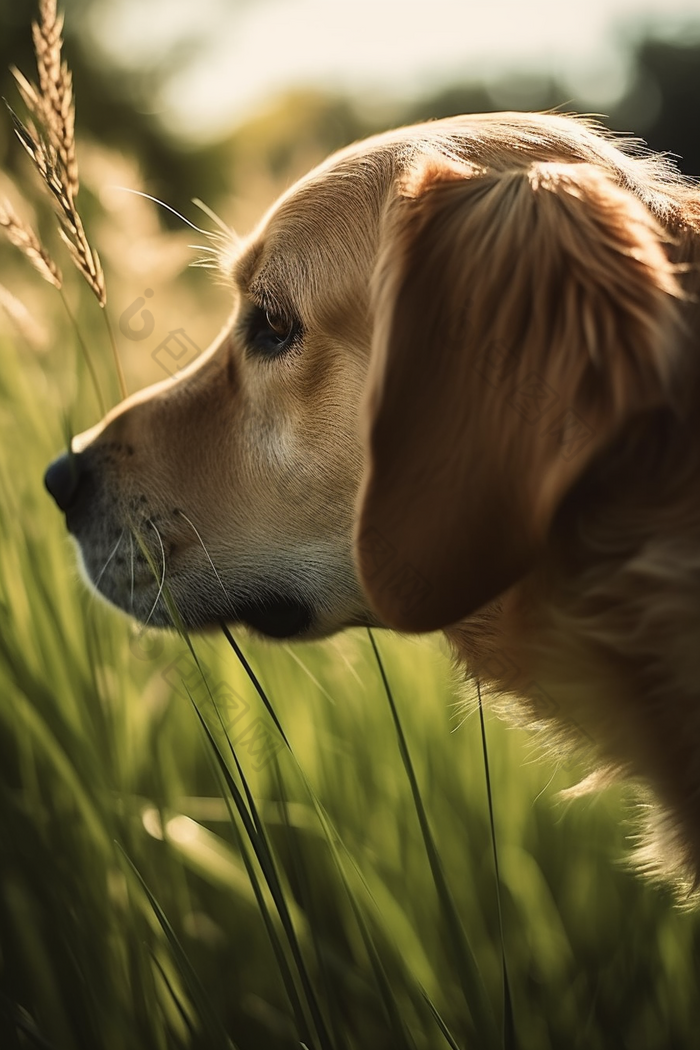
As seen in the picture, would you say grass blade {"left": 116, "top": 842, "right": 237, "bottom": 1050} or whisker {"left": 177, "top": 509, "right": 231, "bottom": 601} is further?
whisker {"left": 177, "top": 509, "right": 231, "bottom": 601}

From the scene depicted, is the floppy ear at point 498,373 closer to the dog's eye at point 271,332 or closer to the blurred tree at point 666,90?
the dog's eye at point 271,332

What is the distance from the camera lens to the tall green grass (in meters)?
1.23

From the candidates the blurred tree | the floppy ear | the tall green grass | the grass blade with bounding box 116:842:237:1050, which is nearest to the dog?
the floppy ear

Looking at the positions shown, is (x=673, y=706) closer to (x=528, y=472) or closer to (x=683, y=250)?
(x=528, y=472)

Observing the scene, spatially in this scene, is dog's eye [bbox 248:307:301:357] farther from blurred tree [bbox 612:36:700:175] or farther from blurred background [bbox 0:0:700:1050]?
blurred tree [bbox 612:36:700:175]

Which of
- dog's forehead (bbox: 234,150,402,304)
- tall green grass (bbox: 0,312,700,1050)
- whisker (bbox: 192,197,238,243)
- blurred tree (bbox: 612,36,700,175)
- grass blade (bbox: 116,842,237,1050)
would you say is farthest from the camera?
blurred tree (bbox: 612,36,700,175)

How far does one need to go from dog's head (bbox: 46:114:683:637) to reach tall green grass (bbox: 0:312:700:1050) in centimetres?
16

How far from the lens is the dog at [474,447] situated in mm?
1181

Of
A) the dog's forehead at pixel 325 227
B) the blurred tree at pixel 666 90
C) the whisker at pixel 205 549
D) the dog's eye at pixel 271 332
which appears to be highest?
the dog's forehead at pixel 325 227

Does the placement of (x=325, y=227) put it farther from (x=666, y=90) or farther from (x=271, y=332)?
(x=666, y=90)

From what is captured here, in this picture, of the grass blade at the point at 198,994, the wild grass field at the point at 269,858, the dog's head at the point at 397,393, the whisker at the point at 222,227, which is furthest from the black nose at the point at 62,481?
the grass blade at the point at 198,994

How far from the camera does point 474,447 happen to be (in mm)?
1206

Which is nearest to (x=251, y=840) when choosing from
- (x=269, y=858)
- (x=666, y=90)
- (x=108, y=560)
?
(x=269, y=858)

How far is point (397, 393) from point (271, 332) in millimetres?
510
